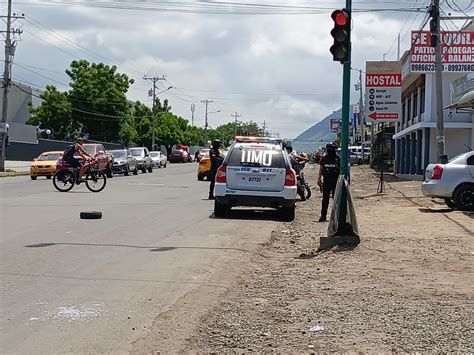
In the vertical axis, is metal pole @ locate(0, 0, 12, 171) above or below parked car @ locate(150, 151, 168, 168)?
above

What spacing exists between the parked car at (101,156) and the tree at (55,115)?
32.1 metres

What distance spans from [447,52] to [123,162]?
1844cm

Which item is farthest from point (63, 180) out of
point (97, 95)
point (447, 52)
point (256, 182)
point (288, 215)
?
point (97, 95)

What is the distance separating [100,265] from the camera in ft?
31.3

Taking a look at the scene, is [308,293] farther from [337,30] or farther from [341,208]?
[337,30]

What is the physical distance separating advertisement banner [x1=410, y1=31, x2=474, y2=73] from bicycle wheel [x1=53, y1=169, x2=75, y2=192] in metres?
19.2

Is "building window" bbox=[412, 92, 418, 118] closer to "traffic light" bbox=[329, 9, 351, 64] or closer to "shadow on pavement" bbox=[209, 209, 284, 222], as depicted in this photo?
"shadow on pavement" bbox=[209, 209, 284, 222]

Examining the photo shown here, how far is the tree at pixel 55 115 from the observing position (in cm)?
6594

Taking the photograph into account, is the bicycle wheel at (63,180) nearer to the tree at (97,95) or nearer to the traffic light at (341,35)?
the traffic light at (341,35)

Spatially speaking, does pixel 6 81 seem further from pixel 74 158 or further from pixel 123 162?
pixel 74 158

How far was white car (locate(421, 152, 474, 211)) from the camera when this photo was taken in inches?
710

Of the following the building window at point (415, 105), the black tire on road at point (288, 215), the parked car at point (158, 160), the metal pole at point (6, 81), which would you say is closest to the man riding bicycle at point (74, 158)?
the black tire on road at point (288, 215)

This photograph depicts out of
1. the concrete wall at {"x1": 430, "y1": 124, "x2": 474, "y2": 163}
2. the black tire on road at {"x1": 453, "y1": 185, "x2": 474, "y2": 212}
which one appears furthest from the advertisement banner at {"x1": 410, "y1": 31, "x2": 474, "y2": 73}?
the black tire on road at {"x1": 453, "y1": 185, "x2": 474, "y2": 212}

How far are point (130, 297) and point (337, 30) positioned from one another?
6011 mm
